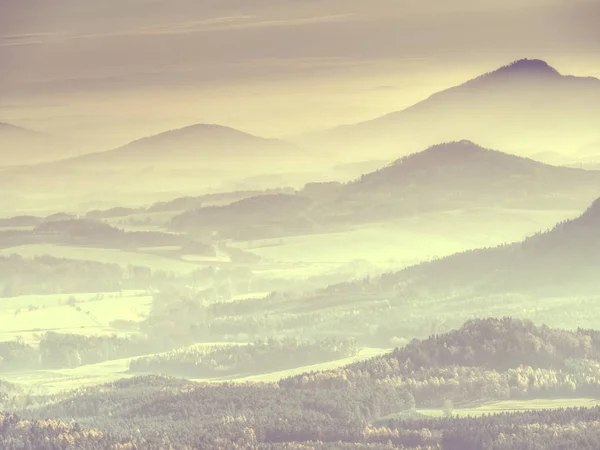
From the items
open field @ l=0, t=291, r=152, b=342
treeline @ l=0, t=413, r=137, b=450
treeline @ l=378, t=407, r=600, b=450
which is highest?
open field @ l=0, t=291, r=152, b=342

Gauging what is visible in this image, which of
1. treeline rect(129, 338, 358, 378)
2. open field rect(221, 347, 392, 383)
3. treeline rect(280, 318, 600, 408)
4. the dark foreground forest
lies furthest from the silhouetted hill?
treeline rect(280, 318, 600, 408)

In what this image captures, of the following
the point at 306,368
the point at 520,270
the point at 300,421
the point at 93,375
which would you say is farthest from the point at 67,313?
the point at 300,421

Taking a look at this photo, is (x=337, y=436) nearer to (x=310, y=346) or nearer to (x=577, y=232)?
(x=310, y=346)

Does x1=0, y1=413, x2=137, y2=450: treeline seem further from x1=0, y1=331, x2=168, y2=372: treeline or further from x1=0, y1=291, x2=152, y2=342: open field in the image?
Answer: x1=0, y1=291, x2=152, y2=342: open field

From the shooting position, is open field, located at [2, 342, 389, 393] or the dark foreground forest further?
open field, located at [2, 342, 389, 393]

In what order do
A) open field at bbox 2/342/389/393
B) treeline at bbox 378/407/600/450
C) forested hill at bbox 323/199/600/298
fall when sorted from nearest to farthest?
treeline at bbox 378/407/600/450, open field at bbox 2/342/389/393, forested hill at bbox 323/199/600/298

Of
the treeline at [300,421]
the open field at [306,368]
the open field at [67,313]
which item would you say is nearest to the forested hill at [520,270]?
the open field at [67,313]

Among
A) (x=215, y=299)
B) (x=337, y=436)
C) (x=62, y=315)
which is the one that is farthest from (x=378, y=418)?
(x=215, y=299)
